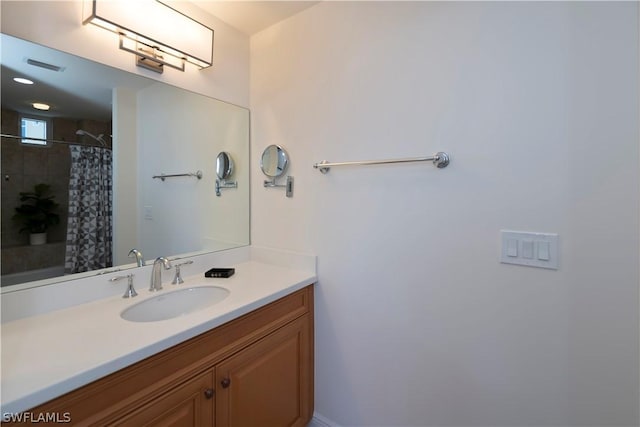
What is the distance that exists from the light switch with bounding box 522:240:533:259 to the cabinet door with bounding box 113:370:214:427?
1209 mm

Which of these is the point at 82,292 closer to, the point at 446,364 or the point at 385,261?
the point at 385,261

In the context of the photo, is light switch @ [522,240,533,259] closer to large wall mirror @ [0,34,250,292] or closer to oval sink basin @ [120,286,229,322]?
oval sink basin @ [120,286,229,322]

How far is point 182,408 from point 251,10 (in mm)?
1870

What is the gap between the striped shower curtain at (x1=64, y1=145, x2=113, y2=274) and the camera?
1146 millimetres

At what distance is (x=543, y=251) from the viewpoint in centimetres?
101

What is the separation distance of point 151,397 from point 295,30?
5.89 feet

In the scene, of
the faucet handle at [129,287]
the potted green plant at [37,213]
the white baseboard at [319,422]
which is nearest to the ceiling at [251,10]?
the potted green plant at [37,213]

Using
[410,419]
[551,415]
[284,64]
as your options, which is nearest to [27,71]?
[284,64]

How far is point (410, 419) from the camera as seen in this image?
4.28 ft

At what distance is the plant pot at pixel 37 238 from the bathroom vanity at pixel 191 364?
27 cm

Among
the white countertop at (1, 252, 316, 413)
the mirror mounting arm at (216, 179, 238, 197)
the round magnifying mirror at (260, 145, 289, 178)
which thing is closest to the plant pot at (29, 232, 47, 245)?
the white countertop at (1, 252, 316, 413)

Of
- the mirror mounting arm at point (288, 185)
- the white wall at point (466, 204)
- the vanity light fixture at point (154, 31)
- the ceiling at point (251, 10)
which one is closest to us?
the white wall at point (466, 204)

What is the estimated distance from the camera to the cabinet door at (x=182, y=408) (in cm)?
83

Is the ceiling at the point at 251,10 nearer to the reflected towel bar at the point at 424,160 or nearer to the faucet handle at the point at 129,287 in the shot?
the reflected towel bar at the point at 424,160
